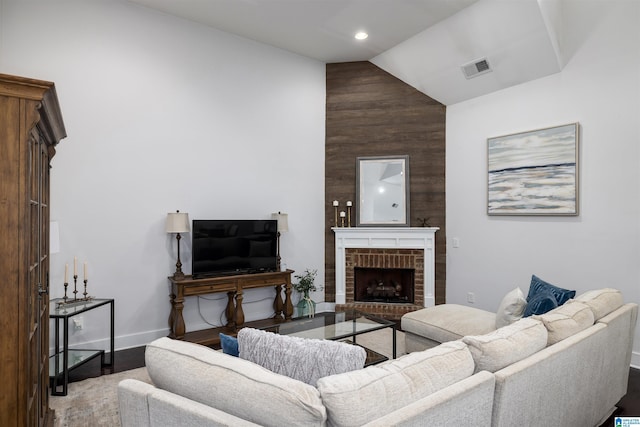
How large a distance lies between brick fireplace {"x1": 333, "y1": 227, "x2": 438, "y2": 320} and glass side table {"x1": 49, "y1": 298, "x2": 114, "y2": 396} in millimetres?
3014

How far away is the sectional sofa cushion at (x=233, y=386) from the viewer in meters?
1.24

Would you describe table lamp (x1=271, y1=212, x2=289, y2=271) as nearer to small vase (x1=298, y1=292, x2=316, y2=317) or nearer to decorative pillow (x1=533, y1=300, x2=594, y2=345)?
small vase (x1=298, y1=292, x2=316, y2=317)

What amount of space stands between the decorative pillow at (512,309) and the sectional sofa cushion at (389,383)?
145 cm

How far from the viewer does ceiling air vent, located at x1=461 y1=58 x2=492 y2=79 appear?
4.59 meters

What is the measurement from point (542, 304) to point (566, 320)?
1.55ft

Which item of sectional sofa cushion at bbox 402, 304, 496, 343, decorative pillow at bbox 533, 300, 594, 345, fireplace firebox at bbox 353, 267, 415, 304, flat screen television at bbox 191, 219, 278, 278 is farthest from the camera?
fireplace firebox at bbox 353, 267, 415, 304

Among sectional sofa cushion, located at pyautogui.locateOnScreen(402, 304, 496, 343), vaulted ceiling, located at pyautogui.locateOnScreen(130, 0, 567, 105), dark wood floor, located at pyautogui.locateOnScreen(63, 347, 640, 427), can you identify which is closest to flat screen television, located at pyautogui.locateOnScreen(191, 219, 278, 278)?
dark wood floor, located at pyautogui.locateOnScreen(63, 347, 640, 427)

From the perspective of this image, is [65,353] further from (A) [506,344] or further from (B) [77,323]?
(A) [506,344]

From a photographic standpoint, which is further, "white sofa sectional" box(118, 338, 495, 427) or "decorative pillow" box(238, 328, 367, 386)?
"decorative pillow" box(238, 328, 367, 386)

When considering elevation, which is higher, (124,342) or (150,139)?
(150,139)

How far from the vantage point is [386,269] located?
18.9 ft

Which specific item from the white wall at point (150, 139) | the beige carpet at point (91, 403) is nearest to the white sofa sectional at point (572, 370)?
the beige carpet at point (91, 403)

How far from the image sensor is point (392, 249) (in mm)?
5465

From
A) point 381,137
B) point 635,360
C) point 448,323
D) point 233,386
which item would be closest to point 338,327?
point 448,323
